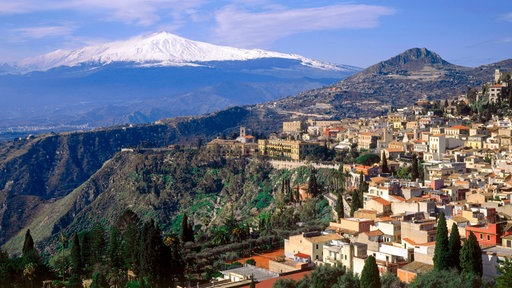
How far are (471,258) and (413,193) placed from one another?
52.2ft

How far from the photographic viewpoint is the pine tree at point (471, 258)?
26.3 metres

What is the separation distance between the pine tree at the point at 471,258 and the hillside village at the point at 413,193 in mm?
892

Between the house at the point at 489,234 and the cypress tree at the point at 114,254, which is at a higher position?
the house at the point at 489,234

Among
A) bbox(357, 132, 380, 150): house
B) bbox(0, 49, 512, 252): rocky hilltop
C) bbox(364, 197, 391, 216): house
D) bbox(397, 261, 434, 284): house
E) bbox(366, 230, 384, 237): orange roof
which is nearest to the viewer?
bbox(397, 261, 434, 284): house

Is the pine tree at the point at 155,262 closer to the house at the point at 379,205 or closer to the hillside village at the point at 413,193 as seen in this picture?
the hillside village at the point at 413,193

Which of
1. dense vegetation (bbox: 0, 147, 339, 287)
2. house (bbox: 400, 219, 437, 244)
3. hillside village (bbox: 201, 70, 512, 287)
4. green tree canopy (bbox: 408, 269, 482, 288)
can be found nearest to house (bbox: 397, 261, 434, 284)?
hillside village (bbox: 201, 70, 512, 287)

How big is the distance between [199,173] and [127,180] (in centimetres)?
1096

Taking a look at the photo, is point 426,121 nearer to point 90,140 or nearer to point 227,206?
point 227,206

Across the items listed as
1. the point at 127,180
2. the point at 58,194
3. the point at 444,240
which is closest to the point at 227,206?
the point at 127,180

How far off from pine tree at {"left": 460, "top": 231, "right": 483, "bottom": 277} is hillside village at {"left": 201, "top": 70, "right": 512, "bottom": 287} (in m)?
0.89

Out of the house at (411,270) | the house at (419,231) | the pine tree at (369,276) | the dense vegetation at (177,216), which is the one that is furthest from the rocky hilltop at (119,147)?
the pine tree at (369,276)

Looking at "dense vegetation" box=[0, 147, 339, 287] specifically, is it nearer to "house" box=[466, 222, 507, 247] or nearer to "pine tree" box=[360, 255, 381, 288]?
"pine tree" box=[360, 255, 381, 288]

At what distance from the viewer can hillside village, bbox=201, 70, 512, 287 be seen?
30500 mm

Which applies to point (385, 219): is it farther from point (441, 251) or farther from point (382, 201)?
point (441, 251)
